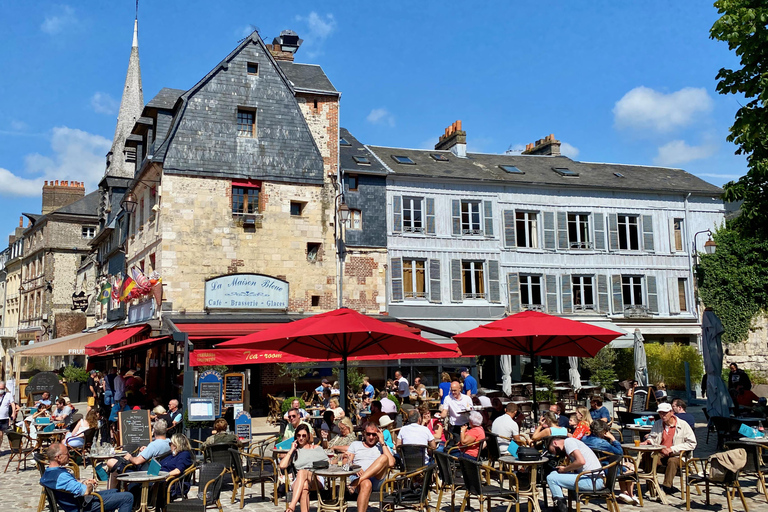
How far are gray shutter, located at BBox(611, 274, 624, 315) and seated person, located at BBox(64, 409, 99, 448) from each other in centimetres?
1888

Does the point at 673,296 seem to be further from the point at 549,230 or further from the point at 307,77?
the point at 307,77

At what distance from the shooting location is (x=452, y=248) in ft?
78.1

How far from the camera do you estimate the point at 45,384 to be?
2205 centimetres

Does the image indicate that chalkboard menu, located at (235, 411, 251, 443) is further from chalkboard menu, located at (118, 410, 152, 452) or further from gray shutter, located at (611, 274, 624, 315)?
gray shutter, located at (611, 274, 624, 315)

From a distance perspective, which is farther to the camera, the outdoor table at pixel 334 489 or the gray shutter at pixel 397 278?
the gray shutter at pixel 397 278

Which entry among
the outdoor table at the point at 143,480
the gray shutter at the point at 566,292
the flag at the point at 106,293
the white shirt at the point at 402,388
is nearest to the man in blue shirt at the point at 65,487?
the outdoor table at the point at 143,480

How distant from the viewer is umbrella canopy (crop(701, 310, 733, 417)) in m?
12.0

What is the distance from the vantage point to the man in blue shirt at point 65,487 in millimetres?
6531

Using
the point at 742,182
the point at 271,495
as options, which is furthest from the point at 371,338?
the point at 742,182

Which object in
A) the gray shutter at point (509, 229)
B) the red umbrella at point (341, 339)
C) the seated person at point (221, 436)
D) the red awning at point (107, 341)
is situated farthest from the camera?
the gray shutter at point (509, 229)

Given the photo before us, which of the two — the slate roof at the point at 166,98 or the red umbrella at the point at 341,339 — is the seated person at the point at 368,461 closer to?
the red umbrella at the point at 341,339

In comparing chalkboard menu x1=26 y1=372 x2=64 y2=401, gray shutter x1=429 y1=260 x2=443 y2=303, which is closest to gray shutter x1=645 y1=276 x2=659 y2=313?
gray shutter x1=429 y1=260 x2=443 y2=303

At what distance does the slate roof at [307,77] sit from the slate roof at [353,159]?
2195 millimetres

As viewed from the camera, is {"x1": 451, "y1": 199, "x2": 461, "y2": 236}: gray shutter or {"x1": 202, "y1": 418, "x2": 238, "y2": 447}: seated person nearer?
{"x1": 202, "y1": 418, "x2": 238, "y2": 447}: seated person
